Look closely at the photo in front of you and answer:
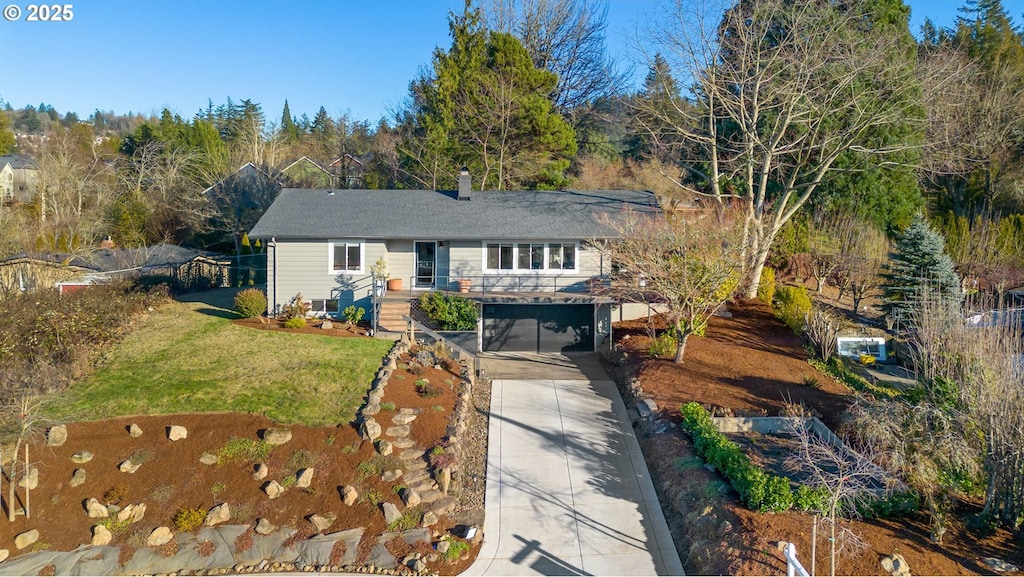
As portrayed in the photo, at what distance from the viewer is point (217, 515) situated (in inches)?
384

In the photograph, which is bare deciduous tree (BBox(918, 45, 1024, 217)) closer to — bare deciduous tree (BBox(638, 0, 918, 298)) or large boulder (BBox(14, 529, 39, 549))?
bare deciduous tree (BBox(638, 0, 918, 298))

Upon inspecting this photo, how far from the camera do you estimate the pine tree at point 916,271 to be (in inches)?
807

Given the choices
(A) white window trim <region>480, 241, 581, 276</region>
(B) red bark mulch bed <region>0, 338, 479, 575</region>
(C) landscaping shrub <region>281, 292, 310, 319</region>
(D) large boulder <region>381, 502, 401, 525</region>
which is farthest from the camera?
(A) white window trim <region>480, 241, 581, 276</region>

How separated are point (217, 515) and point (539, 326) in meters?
13.2

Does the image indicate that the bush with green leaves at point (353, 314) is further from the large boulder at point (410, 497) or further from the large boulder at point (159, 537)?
the large boulder at point (159, 537)

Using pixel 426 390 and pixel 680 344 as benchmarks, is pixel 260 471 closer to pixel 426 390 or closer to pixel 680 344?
pixel 426 390

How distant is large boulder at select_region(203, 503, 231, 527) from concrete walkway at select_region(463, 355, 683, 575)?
4203 millimetres

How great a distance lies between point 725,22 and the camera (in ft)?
84.9

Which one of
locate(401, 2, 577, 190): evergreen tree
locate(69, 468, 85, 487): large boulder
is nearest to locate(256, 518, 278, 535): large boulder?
locate(69, 468, 85, 487): large boulder

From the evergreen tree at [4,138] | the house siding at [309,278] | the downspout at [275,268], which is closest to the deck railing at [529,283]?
the house siding at [309,278]

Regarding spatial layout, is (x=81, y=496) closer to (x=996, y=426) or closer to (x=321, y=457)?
(x=321, y=457)

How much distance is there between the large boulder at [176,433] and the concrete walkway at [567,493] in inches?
233

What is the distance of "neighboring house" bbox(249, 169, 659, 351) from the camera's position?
2073cm

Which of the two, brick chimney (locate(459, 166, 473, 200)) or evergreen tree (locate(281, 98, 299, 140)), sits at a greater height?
evergreen tree (locate(281, 98, 299, 140))
